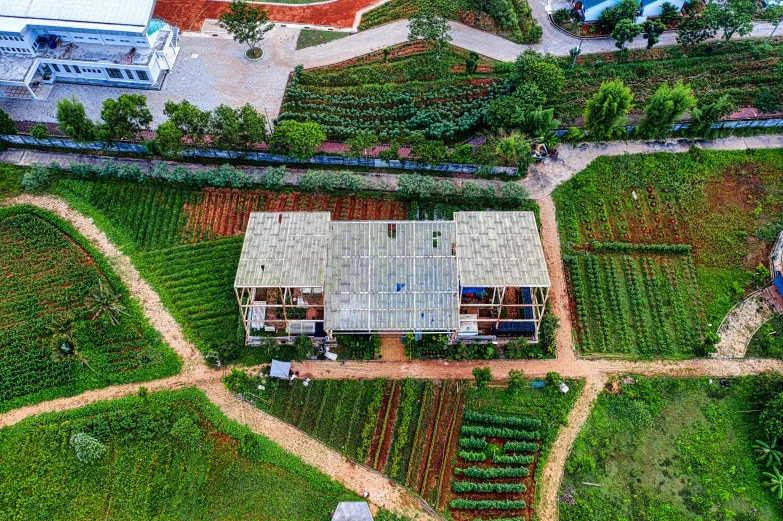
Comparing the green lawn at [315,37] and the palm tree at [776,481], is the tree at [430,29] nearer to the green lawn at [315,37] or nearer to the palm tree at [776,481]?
the green lawn at [315,37]

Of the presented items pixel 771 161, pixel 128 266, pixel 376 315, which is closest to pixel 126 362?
pixel 128 266

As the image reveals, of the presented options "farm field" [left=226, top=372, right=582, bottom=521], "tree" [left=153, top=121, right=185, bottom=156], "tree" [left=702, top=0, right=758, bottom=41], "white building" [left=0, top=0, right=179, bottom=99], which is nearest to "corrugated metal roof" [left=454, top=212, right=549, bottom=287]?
"farm field" [left=226, top=372, right=582, bottom=521]

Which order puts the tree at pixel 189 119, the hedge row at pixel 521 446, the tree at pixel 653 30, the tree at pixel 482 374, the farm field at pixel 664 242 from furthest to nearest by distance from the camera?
1. the tree at pixel 653 30
2. the tree at pixel 189 119
3. the farm field at pixel 664 242
4. the tree at pixel 482 374
5. the hedge row at pixel 521 446

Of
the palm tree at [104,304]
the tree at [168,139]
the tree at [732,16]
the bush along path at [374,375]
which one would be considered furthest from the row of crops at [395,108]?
the tree at [732,16]

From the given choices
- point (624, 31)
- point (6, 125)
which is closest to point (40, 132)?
point (6, 125)

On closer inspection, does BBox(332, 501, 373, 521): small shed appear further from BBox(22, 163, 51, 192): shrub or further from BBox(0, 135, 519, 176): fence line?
BBox(22, 163, 51, 192): shrub
